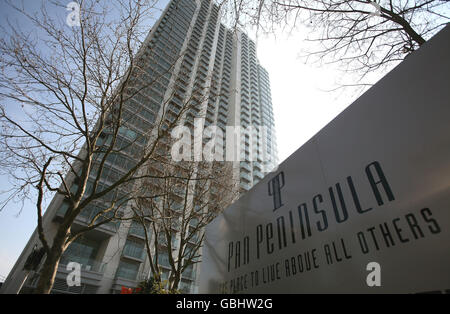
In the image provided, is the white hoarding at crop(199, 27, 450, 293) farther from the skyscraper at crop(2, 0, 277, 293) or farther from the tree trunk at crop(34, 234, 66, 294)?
the tree trunk at crop(34, 234, 66, 294)

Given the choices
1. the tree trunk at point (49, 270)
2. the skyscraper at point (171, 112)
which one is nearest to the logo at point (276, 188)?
the skyscraper at point (171, 112)

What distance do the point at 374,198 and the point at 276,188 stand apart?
1261mm

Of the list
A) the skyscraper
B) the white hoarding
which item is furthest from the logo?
the skyscraper

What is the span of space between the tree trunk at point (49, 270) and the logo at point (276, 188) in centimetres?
468

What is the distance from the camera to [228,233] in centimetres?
383

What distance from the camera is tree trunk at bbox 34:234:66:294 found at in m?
4.09

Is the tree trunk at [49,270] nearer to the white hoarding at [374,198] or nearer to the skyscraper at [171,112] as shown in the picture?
the skyscraper at [171,112]

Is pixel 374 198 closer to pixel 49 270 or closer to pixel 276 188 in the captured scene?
pixel 276 188

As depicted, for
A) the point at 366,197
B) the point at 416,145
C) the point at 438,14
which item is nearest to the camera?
the point at 416,145

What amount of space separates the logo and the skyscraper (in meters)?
2.94

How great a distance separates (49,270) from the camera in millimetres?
4215

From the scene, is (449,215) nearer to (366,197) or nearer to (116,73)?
(366,197)
